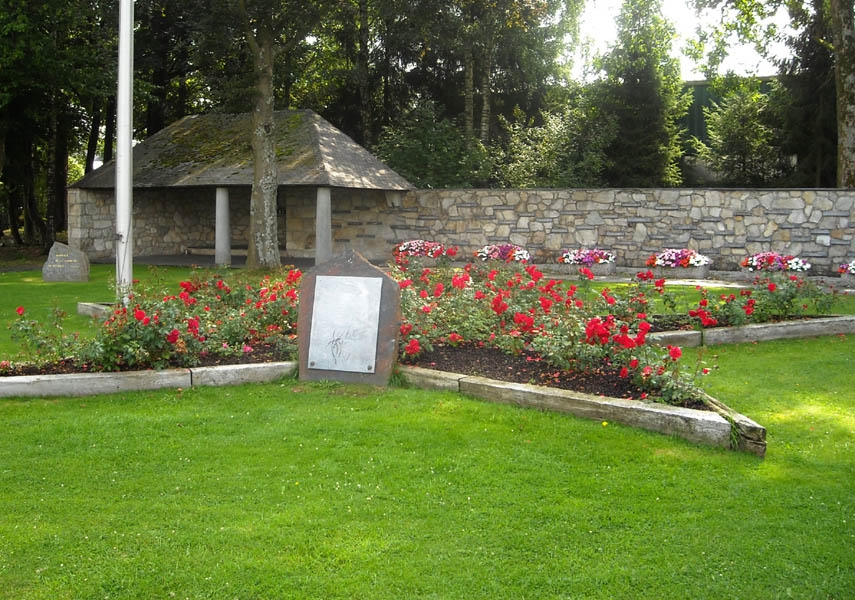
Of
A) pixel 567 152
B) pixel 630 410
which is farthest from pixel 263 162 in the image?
pixel 630 410

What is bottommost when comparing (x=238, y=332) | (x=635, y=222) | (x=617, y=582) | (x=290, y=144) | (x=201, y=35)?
(x=617, y=582)

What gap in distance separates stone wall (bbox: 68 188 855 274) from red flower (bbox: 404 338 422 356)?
291 inches

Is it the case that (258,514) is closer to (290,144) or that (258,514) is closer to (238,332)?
(238,332)

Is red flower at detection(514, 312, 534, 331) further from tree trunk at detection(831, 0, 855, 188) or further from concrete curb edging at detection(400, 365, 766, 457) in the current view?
tree trunk at detection(831, 0, 855, 188)

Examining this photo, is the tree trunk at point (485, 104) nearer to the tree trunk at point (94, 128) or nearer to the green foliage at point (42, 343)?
the tree trunk at point (94, 128)

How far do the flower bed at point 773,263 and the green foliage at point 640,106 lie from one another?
24.4ft

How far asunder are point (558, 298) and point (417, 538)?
420 centimetres

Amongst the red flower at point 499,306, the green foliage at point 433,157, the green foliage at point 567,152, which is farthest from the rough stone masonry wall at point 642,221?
the red flower at point 499,306

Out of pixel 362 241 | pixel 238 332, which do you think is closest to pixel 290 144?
pixel 362 241

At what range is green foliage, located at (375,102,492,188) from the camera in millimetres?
21531

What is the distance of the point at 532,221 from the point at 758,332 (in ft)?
30.4

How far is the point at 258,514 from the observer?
4.01 metres

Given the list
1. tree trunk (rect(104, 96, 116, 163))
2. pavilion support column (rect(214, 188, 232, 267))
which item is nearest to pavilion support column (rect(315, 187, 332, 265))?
pavilion support column (rect(214, 188, 232, 267))

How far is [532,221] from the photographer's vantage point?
17391 mm
